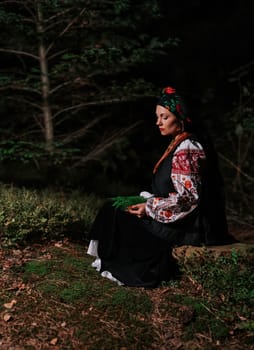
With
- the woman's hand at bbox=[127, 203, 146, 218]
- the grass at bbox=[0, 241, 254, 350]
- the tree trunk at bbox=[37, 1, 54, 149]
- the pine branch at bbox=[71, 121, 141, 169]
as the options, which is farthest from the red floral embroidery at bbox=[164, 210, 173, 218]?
the pine branch at bbox=[71, 121, 141, 169]

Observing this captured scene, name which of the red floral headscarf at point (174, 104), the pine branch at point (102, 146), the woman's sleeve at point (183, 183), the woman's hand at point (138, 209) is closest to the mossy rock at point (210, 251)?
the woman's sleeve at point (183, 183)

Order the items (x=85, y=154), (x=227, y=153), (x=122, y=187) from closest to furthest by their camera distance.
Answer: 1. (x=85, y=154)
2. (x=122, y=187)
3. (x=227, y=153)

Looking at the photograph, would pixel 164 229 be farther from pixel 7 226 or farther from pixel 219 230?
pixel 7 226

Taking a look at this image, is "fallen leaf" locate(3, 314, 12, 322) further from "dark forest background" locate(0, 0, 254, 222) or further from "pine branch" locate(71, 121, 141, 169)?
"pine branch" locate(71, 121, 141, 169)

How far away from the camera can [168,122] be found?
396cm

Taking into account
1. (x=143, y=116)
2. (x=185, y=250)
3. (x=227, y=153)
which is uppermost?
(x=143, y=116)

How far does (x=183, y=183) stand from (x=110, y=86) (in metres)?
3.04

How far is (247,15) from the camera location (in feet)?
30.2

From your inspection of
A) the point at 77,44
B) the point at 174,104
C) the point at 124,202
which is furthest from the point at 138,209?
the point at 77,44

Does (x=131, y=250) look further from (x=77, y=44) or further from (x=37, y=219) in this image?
(x=77, y=44)

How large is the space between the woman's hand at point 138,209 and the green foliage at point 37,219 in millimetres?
1156

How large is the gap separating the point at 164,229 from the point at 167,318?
819 millimetres

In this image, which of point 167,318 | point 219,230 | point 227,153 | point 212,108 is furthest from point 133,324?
point 212,108

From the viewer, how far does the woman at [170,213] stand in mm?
3846
